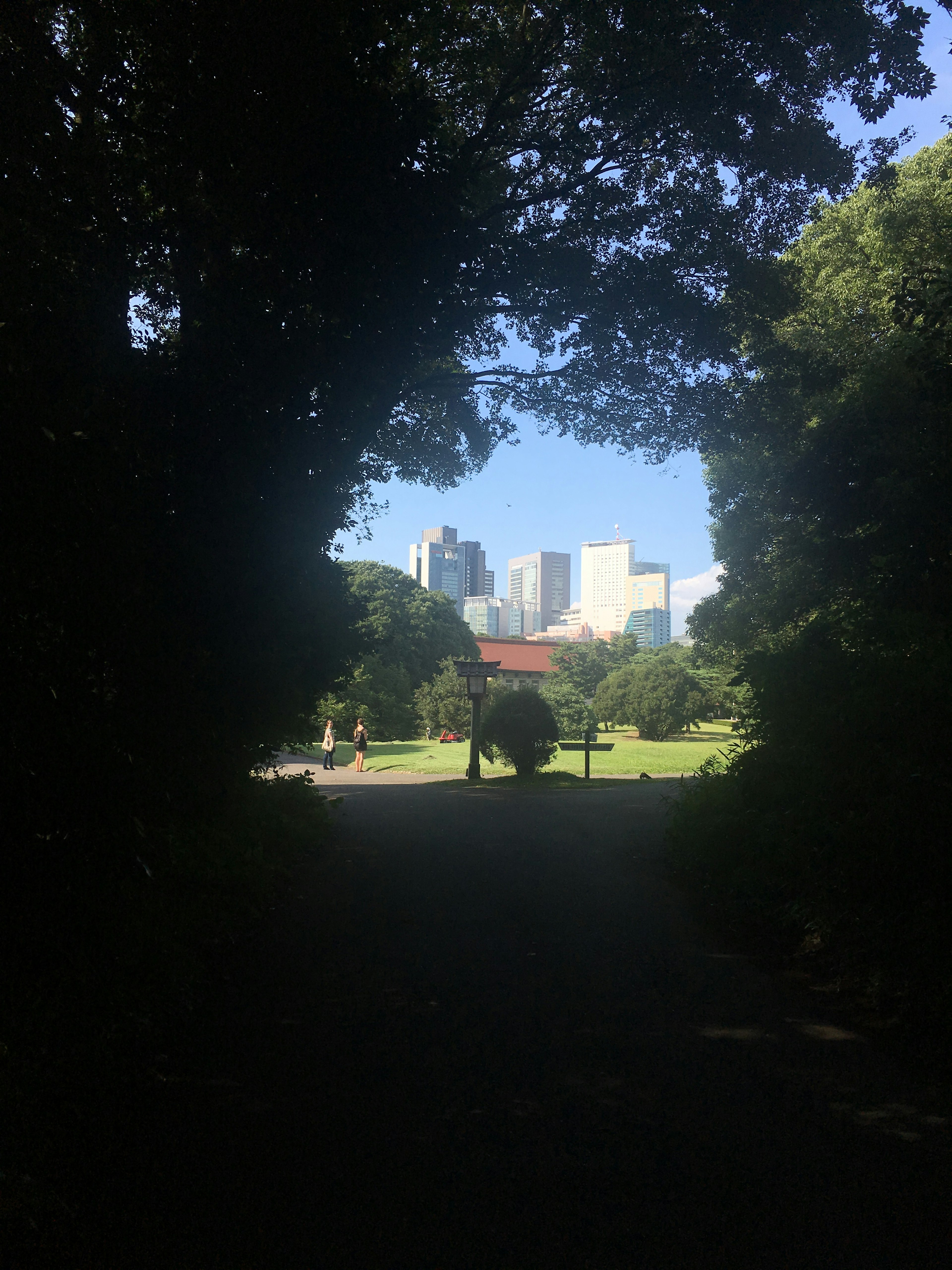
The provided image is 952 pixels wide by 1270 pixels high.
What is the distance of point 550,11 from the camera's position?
11039 mm

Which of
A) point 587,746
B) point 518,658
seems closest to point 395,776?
point 587,746

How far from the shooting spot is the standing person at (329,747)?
29406 mm

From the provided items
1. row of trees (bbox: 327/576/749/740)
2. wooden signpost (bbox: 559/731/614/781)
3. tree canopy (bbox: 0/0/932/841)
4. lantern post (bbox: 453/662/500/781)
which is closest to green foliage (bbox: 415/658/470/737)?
row of trees (bbox: 327/576/749/740)

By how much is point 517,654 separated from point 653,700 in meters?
35.2

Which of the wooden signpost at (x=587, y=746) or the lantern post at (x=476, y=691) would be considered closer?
the lantern post at (x=476, y=691)

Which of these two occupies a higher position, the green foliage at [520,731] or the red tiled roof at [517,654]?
the red tiled roof at [517,654]

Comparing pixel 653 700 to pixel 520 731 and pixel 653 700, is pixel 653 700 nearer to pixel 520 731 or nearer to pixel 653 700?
pixel 653 700

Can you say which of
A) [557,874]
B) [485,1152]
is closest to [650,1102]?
[485,1152]

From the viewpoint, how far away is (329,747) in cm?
3048

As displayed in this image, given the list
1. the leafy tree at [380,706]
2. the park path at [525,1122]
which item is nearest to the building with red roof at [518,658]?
the leafy tree at [380,706]

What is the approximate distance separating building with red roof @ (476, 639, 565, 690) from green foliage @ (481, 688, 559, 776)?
4978 centimetres

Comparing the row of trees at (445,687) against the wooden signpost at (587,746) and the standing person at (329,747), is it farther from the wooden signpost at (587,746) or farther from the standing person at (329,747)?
the wooden signpost at (587,746)

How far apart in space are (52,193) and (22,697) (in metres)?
5.34

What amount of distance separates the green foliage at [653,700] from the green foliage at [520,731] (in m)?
26.0
